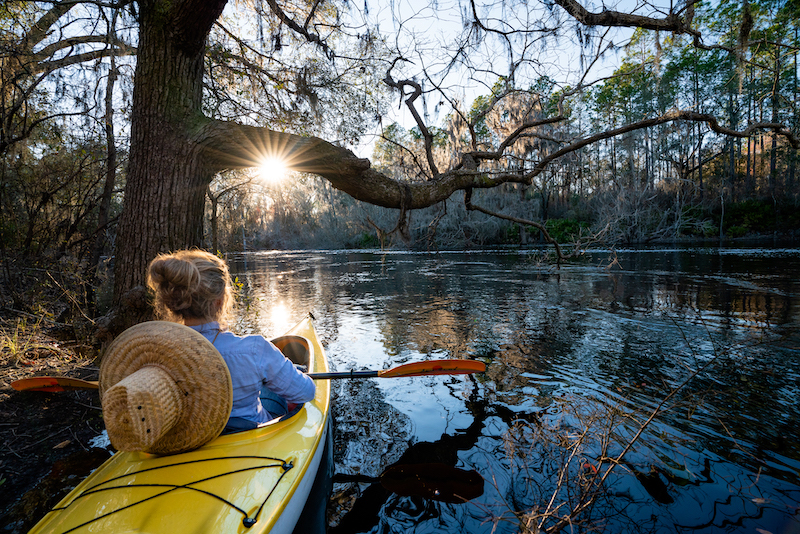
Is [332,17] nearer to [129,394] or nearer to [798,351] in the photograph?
[129,394]

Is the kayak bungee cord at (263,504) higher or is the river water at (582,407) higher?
the kayak bungee cord at (263,504)

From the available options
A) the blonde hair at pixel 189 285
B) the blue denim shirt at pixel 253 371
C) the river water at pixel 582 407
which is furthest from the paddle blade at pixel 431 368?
the blonde hair at pixel 189 285

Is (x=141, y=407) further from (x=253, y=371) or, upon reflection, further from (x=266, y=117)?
(x=266, y=117)

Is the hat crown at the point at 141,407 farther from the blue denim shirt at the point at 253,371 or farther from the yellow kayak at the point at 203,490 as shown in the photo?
the blue denim shirt at the point at 253,371

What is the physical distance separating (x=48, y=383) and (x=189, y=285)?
213 centimetres

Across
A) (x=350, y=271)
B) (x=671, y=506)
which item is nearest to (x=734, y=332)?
(x=671, y=506)

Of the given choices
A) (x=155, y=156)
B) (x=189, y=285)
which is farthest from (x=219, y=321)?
(x=155, y=156)

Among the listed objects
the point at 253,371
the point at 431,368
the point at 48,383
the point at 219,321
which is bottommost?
the point at 431,368

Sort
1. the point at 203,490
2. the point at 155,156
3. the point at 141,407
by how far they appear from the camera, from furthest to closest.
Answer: the point at 155,156 < the point at 203,490 < the point at 141,407

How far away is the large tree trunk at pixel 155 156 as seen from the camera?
303cm

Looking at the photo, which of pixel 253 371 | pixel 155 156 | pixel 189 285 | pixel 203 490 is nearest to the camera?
pixel 203 490

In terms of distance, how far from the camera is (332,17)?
477cm

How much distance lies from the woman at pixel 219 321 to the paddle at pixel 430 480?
111cm

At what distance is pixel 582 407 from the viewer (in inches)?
154
